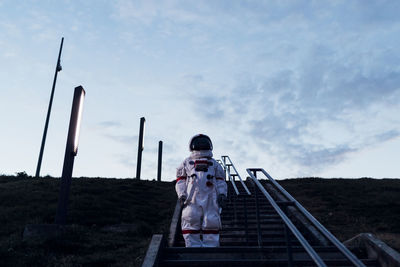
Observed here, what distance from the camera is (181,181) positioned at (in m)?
5.76

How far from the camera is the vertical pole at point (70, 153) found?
650cm

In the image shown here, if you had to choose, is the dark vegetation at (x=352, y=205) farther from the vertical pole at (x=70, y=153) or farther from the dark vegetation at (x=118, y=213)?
the vertical pole at (x=70, y=153)

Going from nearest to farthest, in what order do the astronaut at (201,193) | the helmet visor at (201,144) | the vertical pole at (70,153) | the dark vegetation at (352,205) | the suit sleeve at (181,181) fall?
the astronaut at (201,193) → the suit sleeve at (181,181) → the helmet visor at (201,144) → the vertical pole at (70,153) → the dark vegetation at (352,205)

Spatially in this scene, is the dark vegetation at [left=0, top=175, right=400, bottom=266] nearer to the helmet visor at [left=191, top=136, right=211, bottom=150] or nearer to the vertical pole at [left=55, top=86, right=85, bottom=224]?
the vertical pole at [left=55, top=86, right=85, bottom=224]

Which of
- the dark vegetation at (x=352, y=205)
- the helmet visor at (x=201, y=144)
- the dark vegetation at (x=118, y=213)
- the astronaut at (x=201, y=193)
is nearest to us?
the astronaut at (x=201, y=193)

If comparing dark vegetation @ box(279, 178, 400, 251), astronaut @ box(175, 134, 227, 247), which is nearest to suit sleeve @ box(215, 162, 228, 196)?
astronaut @ box(175, 134, 227, 247)

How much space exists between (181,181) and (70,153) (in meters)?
2.62

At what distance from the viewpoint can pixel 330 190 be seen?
1210 centimetres

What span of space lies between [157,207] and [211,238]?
5000mm

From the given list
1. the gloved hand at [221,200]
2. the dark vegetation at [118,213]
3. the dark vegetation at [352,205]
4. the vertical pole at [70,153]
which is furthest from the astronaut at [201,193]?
the dark vegetation at [352,205]

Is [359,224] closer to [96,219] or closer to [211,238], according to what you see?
[211,238]

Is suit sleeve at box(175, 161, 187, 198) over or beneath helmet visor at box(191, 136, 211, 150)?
beneath

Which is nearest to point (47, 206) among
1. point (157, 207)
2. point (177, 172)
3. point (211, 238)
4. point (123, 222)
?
point (123, 222)

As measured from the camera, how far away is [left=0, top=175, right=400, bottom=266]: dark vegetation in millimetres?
5496
